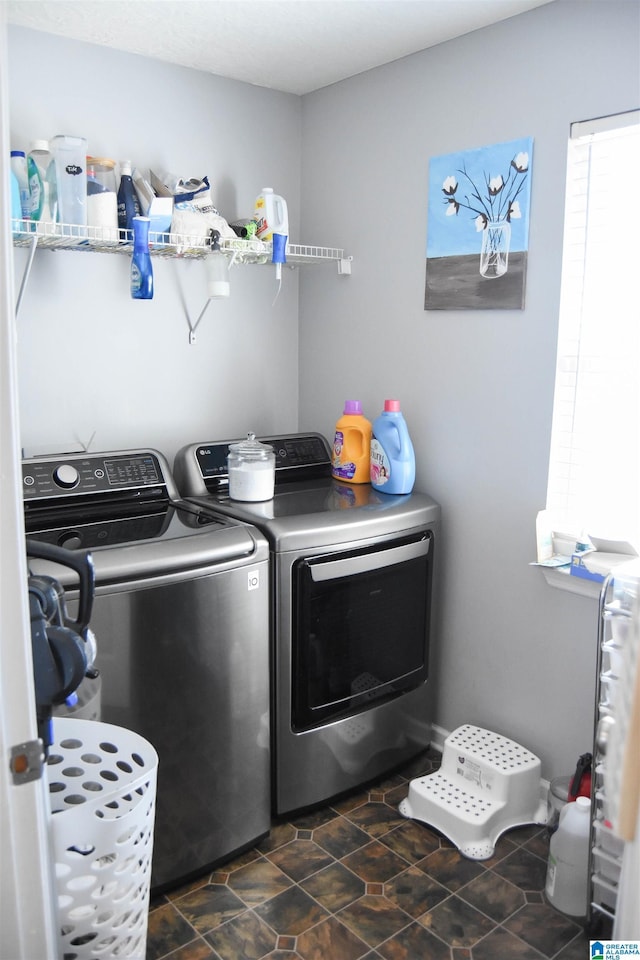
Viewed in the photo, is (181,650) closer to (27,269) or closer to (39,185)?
(27,269)

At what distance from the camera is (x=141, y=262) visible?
2254mm

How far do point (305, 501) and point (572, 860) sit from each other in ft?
3.97

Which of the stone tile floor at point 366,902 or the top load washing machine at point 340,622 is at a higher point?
the top load washing machine at point 340,622

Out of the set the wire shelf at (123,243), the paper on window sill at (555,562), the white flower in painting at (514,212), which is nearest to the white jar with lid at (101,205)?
the wire shelf at (123,243)

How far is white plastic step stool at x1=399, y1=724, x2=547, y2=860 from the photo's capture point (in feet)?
7.17

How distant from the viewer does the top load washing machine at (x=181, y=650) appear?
1.83 meters

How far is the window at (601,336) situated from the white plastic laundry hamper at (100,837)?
1365 millimetres

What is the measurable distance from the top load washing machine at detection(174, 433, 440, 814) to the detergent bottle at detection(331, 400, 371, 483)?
0.08 metres

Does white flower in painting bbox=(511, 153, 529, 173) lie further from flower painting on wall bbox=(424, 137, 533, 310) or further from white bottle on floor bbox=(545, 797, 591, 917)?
white bottle on floor bbox=(545, 797, 591, 917)

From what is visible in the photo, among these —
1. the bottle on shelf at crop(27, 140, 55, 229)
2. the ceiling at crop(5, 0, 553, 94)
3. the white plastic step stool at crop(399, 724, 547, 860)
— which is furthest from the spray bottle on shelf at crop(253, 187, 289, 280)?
the white plastic step stool at crop(399, 724, 547, 860)

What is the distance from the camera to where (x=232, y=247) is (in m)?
2.46

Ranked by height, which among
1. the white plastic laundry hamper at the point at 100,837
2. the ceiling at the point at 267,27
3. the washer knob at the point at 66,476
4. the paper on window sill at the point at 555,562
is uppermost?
the ceiling at the point at 267,27

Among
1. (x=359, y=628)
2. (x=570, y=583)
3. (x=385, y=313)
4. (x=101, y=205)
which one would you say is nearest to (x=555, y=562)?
(x=570, y=583)

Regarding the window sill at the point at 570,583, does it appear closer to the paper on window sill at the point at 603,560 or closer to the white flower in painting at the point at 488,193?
the paper on window sill at the point at 603,560
